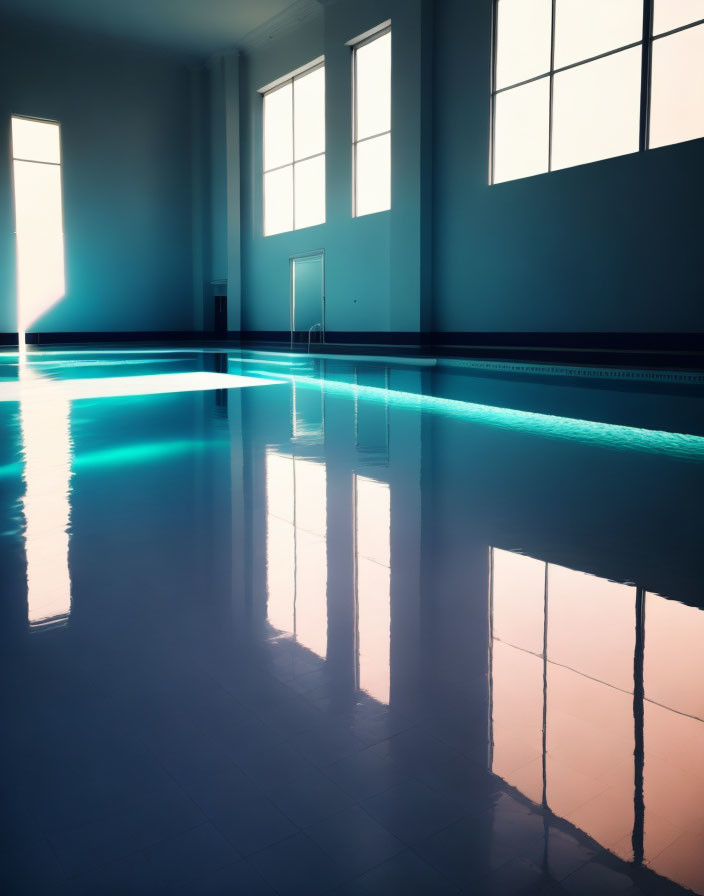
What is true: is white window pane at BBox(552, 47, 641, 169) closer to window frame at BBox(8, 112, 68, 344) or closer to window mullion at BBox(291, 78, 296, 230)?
window mullion at BBox(291, 78, 296, 230)

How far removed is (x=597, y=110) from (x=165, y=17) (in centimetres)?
1316

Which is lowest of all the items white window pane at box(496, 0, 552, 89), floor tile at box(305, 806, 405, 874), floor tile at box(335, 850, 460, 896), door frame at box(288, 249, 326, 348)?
floor tile at box(335, 850, 460, 896)

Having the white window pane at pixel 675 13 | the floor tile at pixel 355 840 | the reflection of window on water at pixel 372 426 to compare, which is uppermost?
the white window pane at pixel 675 13

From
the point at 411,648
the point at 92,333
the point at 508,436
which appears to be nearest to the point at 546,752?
the point at 411,648

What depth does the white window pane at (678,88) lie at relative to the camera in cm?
1077

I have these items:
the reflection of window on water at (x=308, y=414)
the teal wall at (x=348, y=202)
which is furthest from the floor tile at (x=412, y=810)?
the teal wall at (x=348, y=202)

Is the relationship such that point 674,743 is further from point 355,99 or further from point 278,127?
point 278,127

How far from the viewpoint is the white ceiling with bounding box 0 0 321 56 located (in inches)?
742

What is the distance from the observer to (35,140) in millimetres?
21625

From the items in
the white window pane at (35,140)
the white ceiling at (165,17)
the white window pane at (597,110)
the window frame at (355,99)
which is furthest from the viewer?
the white window pane at (35,140)

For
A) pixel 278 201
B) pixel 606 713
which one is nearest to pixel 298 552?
pixel 606 713

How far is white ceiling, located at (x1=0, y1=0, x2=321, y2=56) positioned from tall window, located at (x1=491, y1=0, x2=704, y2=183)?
24.5 feet

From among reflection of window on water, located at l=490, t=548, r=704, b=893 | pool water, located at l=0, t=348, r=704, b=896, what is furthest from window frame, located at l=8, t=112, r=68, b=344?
reflection of window on water, located at l=490, t=548, r=704, b=893

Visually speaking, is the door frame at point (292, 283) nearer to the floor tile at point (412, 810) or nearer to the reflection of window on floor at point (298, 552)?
the reflection of window on floor at point (298, 552)
